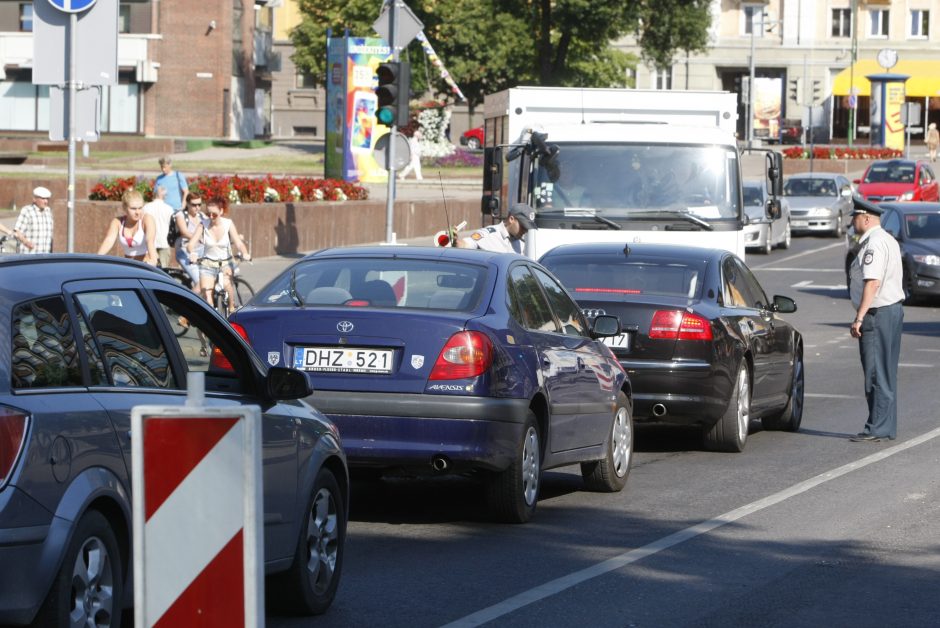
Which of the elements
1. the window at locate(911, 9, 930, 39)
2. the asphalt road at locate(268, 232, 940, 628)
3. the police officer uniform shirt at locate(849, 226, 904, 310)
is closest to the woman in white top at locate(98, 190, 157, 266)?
the asphalt road at locate(268, 232, 940, 628)

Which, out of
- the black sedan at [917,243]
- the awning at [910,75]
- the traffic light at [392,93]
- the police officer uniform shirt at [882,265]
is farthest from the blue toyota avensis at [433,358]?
the awning at [910,75]

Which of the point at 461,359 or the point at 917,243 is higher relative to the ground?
the point at 917,243

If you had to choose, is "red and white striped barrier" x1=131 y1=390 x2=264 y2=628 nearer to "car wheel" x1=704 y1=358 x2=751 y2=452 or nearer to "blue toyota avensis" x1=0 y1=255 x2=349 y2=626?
"blue toyota avensis" x1=0 y1=255 x2=349 y2=626

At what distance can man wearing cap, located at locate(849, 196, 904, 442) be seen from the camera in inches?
537

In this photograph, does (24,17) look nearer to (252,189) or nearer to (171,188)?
(252,189)

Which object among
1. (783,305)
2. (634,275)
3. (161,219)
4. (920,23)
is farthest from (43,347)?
(920,23)

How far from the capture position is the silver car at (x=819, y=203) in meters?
44.8

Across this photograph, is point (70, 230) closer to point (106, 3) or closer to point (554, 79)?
point (106, 3)

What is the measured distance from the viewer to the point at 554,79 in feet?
204

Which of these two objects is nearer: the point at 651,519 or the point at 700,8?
the point at 651,519

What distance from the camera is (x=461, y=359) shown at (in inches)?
355

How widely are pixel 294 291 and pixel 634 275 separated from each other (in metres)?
4.42

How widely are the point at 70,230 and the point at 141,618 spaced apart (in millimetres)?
9275

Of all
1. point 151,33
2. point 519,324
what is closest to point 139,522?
point 519,324
